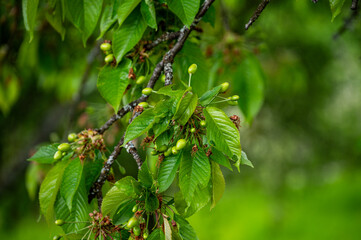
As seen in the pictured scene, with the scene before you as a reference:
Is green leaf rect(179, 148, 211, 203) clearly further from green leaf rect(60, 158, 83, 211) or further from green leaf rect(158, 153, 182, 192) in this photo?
green leaf rect(60, 158, 83, 211)

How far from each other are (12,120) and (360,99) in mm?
6159

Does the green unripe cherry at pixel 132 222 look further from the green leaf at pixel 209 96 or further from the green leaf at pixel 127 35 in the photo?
the green leaf at pixel 127 35

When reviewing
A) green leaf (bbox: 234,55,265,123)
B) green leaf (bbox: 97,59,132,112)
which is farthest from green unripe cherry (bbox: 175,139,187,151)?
green leaf (bbox: 234,55,265,123)

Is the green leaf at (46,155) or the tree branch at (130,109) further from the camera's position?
the green leaf at (46,155)

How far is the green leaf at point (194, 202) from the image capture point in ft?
3.17

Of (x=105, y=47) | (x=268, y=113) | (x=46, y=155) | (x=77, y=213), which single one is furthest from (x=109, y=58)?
(x=268, y=113)

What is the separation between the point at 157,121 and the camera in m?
0.94

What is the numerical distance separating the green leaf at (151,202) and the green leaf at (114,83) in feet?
1.16

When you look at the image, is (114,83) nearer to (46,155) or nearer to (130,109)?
(130,109)

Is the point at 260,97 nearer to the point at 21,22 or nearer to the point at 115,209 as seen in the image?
the point at 115,209

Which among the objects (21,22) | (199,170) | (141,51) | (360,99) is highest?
(141,51)

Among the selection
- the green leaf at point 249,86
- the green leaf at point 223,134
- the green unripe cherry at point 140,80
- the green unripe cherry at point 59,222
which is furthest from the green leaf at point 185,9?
the green leaf at point 249,86

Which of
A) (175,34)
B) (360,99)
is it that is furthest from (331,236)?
(175,34)

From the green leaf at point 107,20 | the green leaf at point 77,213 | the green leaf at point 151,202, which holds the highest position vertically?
the green leaf at point 107,20
